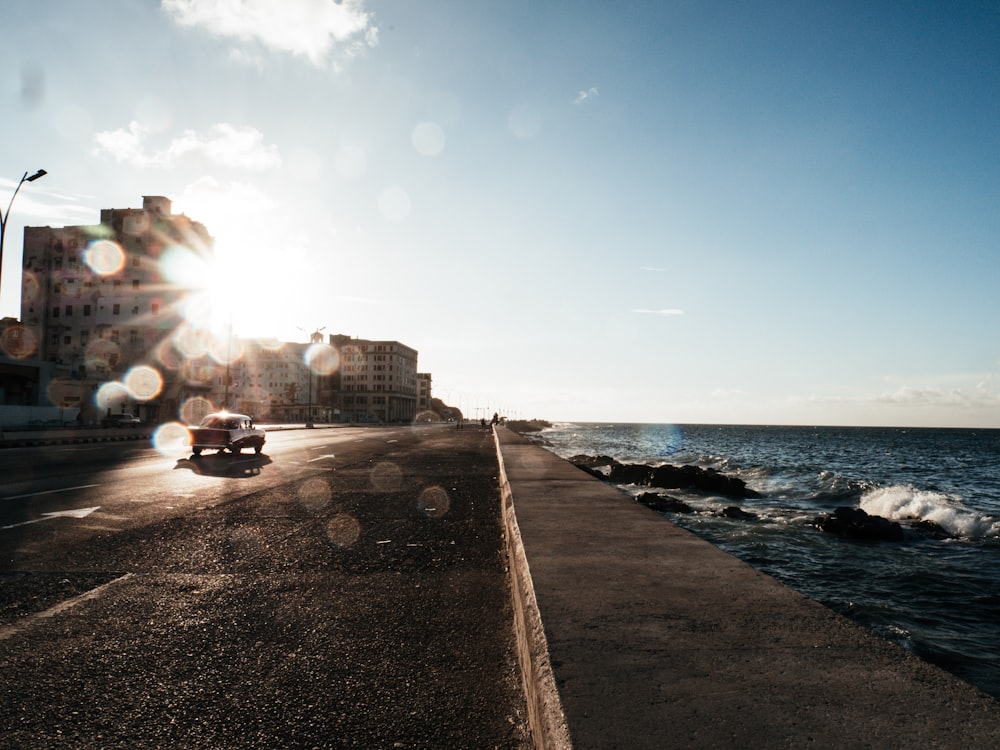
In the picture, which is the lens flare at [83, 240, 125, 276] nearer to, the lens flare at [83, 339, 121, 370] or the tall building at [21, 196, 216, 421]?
the tall building at [21, 196, 216, 421]

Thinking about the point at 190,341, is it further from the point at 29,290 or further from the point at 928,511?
the point at 928,511

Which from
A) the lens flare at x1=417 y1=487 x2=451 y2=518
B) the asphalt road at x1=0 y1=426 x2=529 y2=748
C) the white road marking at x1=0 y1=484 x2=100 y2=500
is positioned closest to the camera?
the asphalt road at x1=0 y1=426 x2=529 y2=748

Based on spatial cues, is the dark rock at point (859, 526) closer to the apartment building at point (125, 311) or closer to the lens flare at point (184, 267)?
the apartment building at point (125, 311)

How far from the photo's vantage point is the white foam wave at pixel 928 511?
18.2 m

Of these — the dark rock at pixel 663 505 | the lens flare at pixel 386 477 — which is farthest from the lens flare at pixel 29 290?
the dark rock at pixel 663 505

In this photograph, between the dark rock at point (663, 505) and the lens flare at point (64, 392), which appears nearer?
the dark rock at point (663, 505)

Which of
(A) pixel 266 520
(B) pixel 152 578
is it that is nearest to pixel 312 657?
(B) pixel 152 578

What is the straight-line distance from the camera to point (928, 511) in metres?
20.8

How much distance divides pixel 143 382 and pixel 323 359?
87763mm

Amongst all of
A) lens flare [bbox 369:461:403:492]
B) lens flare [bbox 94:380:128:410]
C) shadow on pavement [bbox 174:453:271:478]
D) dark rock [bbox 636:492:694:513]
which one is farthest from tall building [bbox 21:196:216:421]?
dark rock [bbox 636:492:694:513]

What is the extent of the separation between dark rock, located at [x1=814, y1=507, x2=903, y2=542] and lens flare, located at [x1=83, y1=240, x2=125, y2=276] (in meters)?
79.8

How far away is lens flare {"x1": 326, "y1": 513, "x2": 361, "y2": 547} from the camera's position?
7.22m

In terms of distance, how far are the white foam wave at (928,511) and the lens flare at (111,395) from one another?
6930 cm

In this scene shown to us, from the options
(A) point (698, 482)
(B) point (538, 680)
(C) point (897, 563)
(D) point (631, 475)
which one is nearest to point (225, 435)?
(D) point (631, 475)
